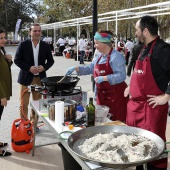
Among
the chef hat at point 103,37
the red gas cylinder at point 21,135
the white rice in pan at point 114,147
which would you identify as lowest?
the red gas cylinder at point 21,135

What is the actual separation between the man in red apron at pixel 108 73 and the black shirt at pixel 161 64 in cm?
64

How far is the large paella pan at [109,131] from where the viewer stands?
1.49m

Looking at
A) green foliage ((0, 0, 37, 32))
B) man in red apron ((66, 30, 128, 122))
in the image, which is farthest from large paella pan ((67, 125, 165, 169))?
green foliage ((0, 0, 37, 32))

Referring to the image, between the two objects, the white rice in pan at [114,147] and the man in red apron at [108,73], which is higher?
the man in red apron at [108,73]

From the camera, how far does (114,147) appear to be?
1.76m

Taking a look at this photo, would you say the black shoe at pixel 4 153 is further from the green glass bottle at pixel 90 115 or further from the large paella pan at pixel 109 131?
the large paella pan at pixel 109 131

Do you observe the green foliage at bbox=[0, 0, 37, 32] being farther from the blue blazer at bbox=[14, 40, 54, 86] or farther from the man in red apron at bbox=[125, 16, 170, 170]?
the man in red apron at bbox=[125, 16, 170, 170]

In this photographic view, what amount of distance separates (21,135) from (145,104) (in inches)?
71.0

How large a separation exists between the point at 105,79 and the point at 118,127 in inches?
38.0

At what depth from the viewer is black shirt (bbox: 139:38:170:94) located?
93.0 inches

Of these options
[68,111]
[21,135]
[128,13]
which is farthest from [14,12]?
[68,111]

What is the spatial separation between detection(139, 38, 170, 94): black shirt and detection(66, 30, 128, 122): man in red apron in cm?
64

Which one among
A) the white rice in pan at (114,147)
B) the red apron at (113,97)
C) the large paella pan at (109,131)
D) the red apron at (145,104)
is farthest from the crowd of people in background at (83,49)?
the white rice in pan at (114,147)

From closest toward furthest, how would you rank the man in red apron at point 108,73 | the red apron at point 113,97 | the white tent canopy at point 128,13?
the man in red apron at point 108,73 < the red apron at point 113,97 < the white tent canopy at point 128,13
